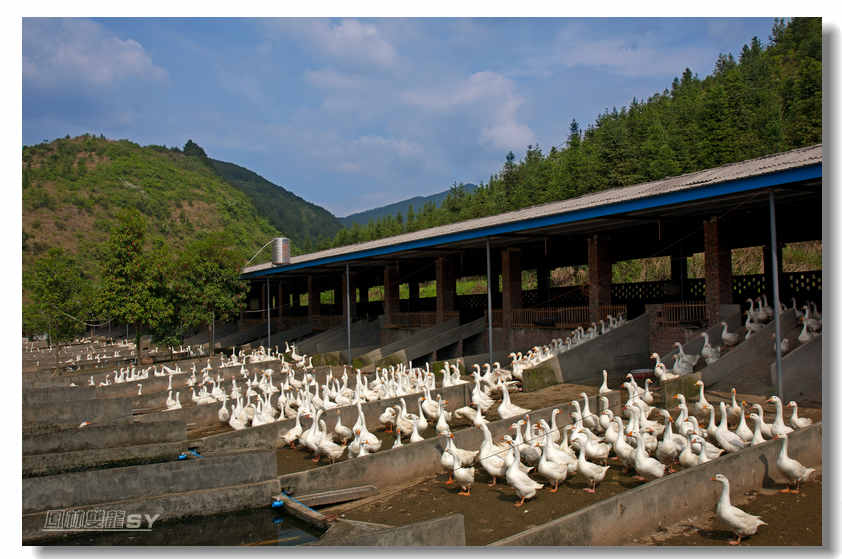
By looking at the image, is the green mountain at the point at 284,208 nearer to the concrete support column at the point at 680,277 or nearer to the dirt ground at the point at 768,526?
the concrete support column at the point at 680,277

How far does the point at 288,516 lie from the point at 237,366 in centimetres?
1455

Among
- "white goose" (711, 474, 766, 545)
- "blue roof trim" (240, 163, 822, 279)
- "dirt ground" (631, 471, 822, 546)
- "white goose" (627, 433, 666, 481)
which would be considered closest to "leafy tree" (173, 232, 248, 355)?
"blue roof trim" (240, 163, 822, 279)

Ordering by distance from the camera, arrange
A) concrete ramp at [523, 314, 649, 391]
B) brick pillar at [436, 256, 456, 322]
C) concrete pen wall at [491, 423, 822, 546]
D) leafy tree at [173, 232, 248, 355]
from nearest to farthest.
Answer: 1. concrete pen wall at [491, 423, 822, 546]
2. concrete ramp at [523, 314, 649, 391]
3. leafy tree at [173, 232, 248, 355]
4. brick pillar at [436, 256, 456, 322]

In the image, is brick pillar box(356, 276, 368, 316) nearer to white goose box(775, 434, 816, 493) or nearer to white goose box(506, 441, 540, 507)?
white goose box(506, 441, 540, 507)

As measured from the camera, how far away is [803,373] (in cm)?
1177

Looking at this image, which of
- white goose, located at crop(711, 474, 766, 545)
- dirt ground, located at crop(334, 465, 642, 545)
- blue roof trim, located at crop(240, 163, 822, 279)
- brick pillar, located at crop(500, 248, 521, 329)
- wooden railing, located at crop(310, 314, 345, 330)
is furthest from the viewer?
wooden railing, located at crop(310, 314, 345, 330)

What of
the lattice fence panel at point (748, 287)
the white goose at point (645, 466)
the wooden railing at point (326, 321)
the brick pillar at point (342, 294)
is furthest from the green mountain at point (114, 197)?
the white goose at point (645, 466)

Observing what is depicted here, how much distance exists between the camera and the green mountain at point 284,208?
13750cm

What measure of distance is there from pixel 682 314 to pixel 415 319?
13.3 meters

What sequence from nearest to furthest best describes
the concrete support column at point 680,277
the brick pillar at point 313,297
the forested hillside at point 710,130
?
1. the concrete support column at point 680,277
2. the brick pillar at point 313,297
3. the forested hillside at point 710,130

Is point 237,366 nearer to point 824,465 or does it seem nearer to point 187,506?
point 187,506

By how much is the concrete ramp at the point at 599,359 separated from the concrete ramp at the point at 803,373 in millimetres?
5870

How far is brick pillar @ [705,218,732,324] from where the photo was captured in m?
17.0

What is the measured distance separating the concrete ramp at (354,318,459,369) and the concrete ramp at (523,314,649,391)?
7432 mm
